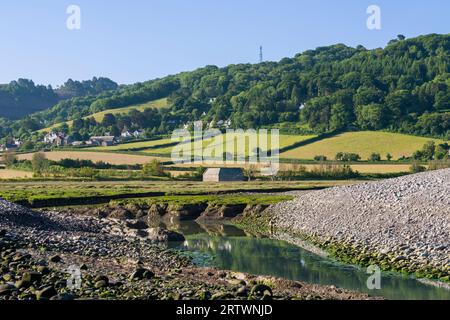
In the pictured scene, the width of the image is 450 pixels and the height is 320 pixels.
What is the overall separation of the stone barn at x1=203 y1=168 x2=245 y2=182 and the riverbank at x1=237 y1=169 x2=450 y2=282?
4481 cm

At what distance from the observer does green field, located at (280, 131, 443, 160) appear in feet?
488

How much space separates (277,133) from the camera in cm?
17762

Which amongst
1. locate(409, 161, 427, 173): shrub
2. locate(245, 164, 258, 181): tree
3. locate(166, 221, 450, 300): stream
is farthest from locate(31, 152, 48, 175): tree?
locate(166, 221, 450, 300): stream

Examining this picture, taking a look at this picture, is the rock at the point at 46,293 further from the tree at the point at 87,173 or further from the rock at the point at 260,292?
the tree at the point at 87,173

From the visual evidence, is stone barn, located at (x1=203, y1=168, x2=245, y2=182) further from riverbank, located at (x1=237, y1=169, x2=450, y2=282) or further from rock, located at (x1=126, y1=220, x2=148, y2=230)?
rock, located at (x1=126, y1=220, x2=148, y2=230)

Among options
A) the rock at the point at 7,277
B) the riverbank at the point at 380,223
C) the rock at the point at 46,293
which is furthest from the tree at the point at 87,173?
the rock at the point at 46,293

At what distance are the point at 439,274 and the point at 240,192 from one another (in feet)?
176

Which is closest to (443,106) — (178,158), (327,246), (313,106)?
(313,106)

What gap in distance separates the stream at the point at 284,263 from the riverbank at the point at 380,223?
5.87 feet

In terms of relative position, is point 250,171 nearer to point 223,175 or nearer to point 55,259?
point 223,175

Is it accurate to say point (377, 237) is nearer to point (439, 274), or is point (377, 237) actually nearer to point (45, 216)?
point (439, 274)

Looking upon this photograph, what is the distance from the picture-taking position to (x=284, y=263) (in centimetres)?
4472

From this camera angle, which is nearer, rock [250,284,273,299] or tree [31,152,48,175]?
rock [250,284,273,299]

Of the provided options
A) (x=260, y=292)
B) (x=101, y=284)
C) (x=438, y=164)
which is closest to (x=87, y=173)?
(x=438, y=164)
